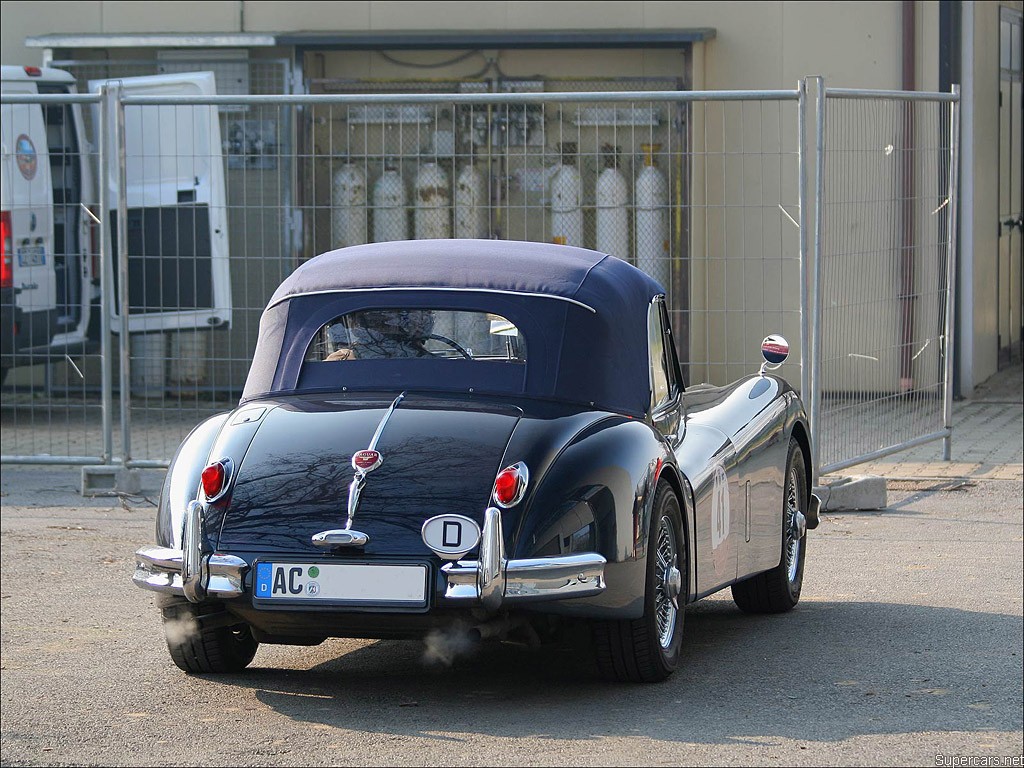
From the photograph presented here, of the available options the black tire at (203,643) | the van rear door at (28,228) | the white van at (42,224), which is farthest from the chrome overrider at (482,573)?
the van rear door at (28,228)

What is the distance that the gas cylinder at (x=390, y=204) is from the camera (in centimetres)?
1038

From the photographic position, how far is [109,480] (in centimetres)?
997

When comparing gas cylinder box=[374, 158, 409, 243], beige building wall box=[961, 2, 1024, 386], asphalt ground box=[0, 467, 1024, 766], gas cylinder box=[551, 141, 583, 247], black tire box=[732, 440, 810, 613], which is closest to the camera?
asphalt ground box=[0, 467, 1024, 766]

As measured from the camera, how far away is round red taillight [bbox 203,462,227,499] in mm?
5051

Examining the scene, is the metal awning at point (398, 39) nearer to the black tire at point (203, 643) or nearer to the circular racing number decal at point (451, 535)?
the black tire at point (203, 643)

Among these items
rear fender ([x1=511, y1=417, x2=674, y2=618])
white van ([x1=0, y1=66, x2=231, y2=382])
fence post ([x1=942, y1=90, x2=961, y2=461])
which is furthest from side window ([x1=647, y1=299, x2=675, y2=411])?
fence post ([x1=942, y1=90, x2=961, y2=461])

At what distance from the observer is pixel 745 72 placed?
14070mm

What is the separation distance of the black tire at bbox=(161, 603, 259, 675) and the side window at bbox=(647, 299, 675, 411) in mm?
1584

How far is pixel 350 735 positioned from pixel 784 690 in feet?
4.74

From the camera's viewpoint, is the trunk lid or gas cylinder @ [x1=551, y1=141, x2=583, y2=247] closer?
the trunk lid

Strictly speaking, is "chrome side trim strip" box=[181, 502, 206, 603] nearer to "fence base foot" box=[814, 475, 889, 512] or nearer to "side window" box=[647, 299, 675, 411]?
"side window" box=[647, 299, 675, 411]

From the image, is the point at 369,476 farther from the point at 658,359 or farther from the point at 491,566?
the point at 658,359

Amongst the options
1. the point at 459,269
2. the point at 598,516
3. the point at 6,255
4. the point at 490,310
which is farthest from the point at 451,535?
the point at 6,255

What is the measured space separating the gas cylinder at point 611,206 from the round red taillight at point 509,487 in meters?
5.62
